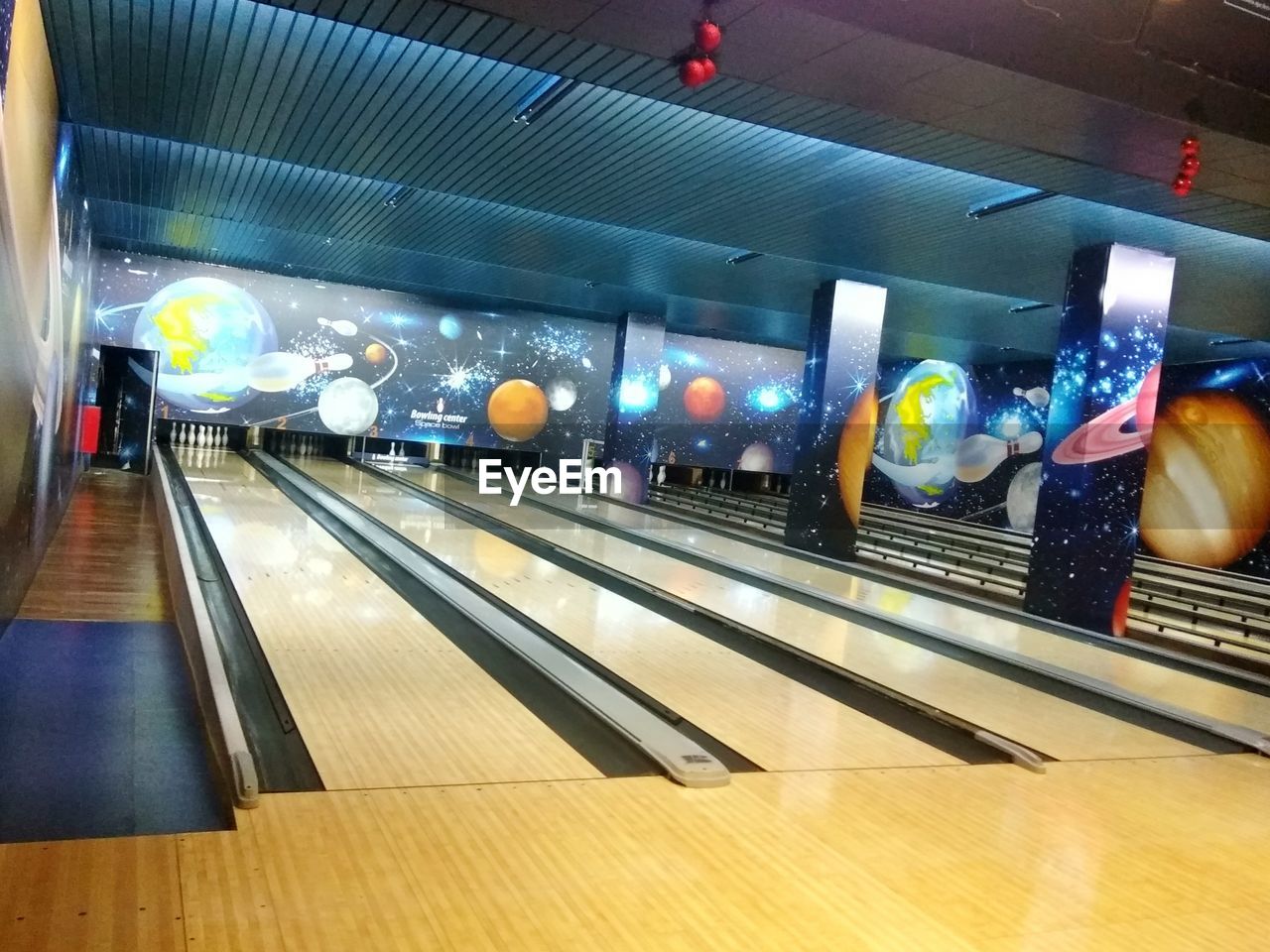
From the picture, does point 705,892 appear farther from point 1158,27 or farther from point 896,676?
point 1158,27

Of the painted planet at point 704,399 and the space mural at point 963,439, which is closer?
the space mural at point 963,439

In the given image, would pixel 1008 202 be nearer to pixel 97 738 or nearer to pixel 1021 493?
pixel 97 738

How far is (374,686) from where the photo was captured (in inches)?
159

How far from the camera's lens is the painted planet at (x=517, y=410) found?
1559cm

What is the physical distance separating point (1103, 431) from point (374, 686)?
546 centimetres

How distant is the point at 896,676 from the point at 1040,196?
3.24 metres

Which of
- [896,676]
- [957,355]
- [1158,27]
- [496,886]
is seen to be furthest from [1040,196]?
[957,355]

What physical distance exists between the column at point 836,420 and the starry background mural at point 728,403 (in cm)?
579

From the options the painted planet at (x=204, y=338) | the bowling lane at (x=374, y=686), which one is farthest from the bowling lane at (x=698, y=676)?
the painted planet at (x=204, y=338)

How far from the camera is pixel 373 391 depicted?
48.0 ft

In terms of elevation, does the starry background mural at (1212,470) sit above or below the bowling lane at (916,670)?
above

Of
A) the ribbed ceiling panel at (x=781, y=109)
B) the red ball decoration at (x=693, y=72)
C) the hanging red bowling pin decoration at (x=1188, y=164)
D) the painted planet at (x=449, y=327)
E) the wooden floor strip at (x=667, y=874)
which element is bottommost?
the wooden floor strip at (x=667, y=874)

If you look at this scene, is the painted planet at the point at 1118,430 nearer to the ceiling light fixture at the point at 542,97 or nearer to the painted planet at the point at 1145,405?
the painted planet at the point at 1145,405

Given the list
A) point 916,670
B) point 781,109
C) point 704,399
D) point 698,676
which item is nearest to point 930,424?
point 704,399
